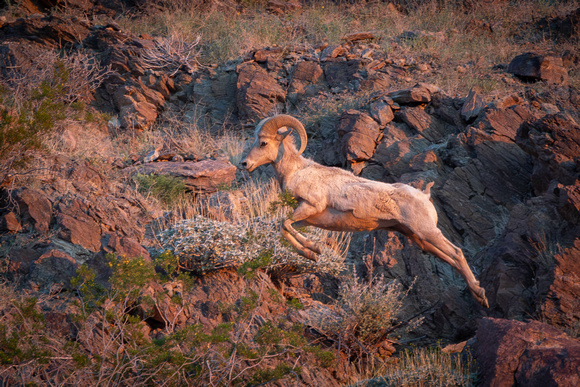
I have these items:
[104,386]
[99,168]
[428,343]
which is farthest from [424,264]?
[99,168]

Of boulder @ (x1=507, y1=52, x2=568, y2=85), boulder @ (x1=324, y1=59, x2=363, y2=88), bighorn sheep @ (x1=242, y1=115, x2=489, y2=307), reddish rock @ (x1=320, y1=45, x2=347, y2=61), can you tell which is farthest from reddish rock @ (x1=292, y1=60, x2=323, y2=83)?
bighorn sheep @ (x1=242, y1=115, x2=489, y2=307)

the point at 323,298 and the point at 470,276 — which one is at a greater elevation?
the point at 470,276

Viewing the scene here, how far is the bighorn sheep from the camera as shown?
6.16m

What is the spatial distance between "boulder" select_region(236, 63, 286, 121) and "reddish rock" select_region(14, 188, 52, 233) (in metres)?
7.64

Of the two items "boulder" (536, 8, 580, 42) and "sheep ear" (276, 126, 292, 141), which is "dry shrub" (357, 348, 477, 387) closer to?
"sheep ear" (276, 126, 292, 141)

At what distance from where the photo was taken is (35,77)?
41.9 feet

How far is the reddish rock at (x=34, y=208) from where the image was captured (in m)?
7.95

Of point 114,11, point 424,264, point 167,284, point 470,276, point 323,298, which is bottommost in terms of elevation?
point 323,298

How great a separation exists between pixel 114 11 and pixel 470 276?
2013 cm

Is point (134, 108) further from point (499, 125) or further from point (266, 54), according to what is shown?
point (499, 125)

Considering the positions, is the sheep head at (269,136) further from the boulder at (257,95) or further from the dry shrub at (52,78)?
the boulder at (257,95)

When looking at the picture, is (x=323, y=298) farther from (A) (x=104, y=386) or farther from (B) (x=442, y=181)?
(A) (x=104, y=386)

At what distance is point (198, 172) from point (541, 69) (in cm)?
1004

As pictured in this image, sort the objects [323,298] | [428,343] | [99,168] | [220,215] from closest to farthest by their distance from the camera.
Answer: [428,343]
[323,298]
[220,215]
[99,168]
